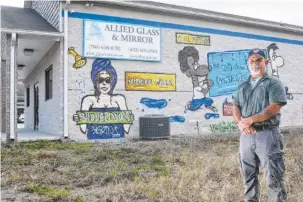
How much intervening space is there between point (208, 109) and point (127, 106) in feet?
13.0

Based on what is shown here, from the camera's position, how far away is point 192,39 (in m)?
15.1

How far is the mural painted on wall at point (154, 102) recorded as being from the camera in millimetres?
13828

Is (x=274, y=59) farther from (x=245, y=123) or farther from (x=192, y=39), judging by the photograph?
(x=245, y=123)

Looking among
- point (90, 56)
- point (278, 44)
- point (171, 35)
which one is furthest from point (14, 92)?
point (278, 44)

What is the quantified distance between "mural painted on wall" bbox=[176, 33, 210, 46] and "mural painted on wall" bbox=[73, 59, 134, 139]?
334 cm

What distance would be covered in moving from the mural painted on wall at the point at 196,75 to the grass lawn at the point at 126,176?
217 inches

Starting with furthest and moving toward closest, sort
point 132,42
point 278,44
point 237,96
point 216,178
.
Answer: point 278,44, point 132,42, point 216,178, point 237,96

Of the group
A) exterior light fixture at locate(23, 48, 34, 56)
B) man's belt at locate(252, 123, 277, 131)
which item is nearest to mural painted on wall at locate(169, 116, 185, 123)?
exterior light fixture at locate(23, 48, 34, 56)

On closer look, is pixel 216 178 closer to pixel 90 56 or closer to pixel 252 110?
pixel 252 110

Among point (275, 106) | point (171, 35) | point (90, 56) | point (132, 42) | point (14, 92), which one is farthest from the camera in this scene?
point (171, 35)

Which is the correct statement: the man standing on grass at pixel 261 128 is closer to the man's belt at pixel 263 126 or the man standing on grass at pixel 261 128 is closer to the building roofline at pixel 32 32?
the man's belt at pixel 263 126

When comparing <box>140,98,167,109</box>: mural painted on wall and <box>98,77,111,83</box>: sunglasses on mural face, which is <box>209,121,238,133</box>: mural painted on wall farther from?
<box>98,77,111,83</box>: sunglasses on mural face

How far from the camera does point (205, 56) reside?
1554 cm

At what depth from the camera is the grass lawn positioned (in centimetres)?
511
